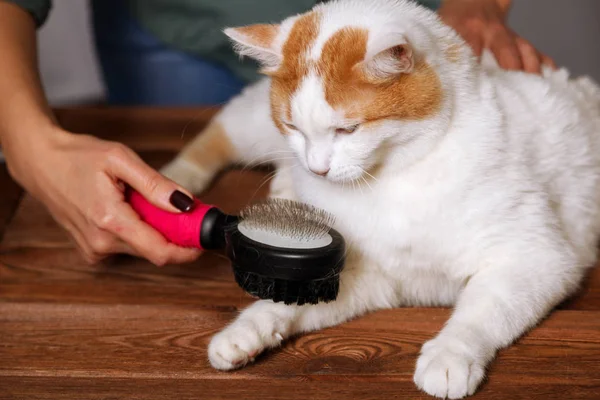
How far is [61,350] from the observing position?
1.17 meters

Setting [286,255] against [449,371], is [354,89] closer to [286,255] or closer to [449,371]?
[286,255]

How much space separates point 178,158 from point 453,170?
0.69 m

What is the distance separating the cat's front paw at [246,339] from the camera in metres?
1.08

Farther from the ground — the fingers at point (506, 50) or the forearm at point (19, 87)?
the fingers at point (506, 50)

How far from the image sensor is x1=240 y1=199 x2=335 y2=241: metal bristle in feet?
3.53

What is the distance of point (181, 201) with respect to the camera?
1.15 metres

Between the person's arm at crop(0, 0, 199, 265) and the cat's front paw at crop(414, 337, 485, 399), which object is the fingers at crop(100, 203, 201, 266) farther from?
the cat's front paw at crop(414, 337, 485, 399)

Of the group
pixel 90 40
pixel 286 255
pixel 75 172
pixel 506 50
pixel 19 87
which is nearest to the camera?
pixel 286 255

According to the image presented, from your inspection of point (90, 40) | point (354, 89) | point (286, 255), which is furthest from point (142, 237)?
point (90, 40)

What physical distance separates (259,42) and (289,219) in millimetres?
267

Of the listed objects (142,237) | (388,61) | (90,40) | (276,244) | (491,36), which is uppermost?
(388,61)

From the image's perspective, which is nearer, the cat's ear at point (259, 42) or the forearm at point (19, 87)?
the cat's ear at point (259, 42)

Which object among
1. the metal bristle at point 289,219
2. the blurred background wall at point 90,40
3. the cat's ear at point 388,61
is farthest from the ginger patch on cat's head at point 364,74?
the blurred background wall at point 90,40

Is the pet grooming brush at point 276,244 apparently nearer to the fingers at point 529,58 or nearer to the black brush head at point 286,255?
the black brush head at point 286,255
